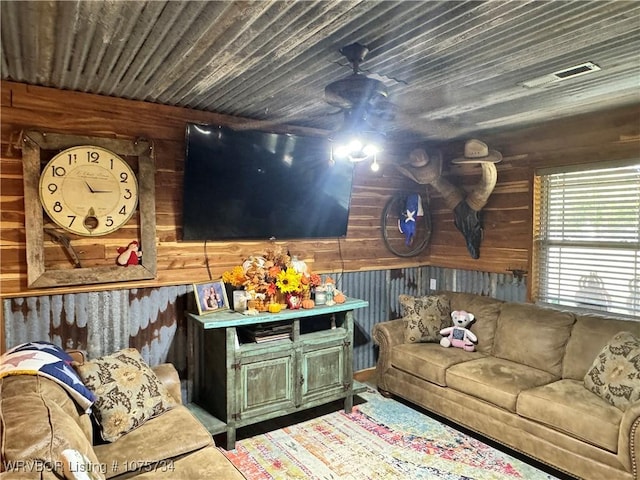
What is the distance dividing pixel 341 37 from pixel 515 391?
2.50 metres

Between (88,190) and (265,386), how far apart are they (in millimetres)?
1850

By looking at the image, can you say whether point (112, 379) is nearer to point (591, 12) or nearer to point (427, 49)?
point (427, 49)

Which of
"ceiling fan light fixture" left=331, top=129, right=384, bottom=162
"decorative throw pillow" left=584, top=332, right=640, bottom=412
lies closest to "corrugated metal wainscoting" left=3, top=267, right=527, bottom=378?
"decorative throw pillow" left=584, top=332, right=640, bottom=412

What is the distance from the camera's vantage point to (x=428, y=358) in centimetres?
356

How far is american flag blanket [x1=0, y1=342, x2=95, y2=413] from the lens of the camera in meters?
1.99

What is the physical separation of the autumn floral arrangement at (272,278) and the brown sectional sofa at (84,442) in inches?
32.9

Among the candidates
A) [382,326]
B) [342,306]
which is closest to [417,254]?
[382,326]

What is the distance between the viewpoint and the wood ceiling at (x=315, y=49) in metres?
1.72

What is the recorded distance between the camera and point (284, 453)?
2.98 metres

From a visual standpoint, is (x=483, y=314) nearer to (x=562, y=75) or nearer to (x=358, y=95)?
(x=562, y=75)

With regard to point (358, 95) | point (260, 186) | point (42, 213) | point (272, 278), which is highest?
point (358, 95)

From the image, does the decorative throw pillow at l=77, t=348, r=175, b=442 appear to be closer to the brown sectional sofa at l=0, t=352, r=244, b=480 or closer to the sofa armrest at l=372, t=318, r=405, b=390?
the brown sectional sofa at l=0, t=352, r=244, b=480

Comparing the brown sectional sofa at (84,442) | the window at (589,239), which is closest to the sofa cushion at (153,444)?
the brown sectional sofa at (84,442)

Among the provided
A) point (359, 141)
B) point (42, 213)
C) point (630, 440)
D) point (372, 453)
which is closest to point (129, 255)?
point (42, 213)
